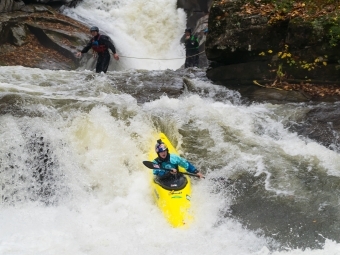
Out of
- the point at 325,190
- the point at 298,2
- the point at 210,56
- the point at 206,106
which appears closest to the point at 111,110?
the point at 206,106

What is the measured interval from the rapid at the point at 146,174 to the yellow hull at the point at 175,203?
0.35ft

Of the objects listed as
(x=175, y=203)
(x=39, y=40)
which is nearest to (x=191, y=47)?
(x=39, y=40)

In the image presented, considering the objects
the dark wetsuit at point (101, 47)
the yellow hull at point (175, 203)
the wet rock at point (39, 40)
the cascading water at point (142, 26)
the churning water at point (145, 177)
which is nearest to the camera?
the churning water at point (145, 177)

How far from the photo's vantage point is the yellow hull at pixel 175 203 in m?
5.67

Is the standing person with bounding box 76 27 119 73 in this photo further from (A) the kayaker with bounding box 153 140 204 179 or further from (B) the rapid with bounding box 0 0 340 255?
(A) the kayaker with bounding box 153 140 204 179

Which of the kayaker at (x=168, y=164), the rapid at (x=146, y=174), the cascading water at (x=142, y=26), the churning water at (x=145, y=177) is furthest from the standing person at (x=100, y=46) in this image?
the kayaker at (x=168, y=164)

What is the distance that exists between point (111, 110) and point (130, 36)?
9.36 m

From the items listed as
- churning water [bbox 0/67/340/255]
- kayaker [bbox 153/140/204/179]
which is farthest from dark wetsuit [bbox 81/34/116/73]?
kayaker [bbox 153/140/204/179]

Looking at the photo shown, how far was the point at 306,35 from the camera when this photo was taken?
926 cm

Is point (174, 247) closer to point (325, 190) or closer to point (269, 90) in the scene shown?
point (325, 190)

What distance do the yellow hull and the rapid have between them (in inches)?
4.3

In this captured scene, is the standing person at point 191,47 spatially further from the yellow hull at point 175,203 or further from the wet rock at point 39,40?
the yellow hull at point 175,203

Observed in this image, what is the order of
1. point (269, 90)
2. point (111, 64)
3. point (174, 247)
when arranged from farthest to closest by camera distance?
1. point (111, 64)
2. point (269, 90)
3. point (174, 247)

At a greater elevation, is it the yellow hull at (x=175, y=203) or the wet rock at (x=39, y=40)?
the yellow hull at (x=175, y=203)
